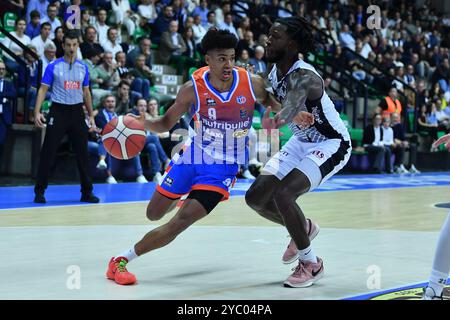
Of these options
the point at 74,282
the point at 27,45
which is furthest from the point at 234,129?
the point at 27,45

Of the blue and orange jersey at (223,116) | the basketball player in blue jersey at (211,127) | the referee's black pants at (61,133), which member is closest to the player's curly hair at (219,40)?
the basketball player in blue jersey at (211,127)

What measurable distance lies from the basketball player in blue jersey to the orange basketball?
0.42 m

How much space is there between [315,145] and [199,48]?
33.1 ft

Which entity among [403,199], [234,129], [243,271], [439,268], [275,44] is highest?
[275,44]

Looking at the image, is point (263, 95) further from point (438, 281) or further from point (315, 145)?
point (438, 281)

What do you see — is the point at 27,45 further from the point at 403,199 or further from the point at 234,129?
Answer: the point at 234,129

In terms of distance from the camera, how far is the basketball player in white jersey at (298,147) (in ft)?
16.6

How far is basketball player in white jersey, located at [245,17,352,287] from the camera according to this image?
199 inches

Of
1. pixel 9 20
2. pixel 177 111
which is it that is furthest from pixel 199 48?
pixel 177 111

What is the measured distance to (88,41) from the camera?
1280cm

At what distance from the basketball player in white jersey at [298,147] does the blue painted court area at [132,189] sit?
14.7ft

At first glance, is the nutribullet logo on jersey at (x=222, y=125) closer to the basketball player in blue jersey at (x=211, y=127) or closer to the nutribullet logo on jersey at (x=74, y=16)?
the basketball player in blue jersey at (x=211, y=127)

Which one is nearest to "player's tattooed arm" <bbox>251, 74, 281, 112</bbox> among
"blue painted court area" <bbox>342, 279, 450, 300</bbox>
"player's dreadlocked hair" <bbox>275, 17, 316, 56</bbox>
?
"player's dreadlocked hair" <bbox>275, 17, 316, 56</bbox>

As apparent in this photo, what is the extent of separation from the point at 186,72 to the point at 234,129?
9.73 meters
